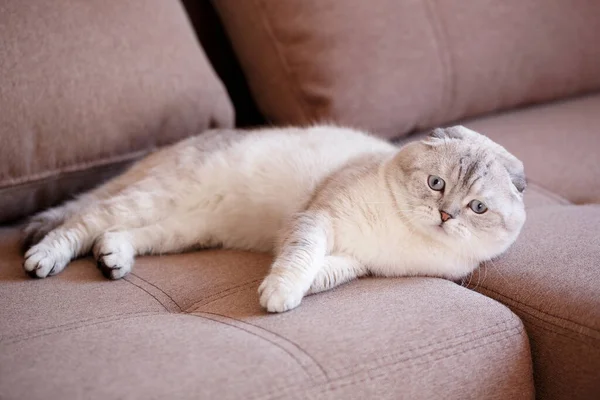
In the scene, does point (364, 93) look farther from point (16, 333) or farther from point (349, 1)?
point (16, 333)

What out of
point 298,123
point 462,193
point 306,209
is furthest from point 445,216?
point 298,123

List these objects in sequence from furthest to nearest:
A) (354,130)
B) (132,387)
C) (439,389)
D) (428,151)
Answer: (354,130) → (428,151) → (439,389) → (132,387)

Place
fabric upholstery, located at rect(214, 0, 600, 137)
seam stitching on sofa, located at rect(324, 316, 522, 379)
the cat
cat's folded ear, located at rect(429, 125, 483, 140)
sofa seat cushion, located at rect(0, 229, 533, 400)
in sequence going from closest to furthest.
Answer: sofa seat cushion, located at rect(0, 229, 533, 400) < seam stitching on sofa, located at rect(324, 316, 522, 379) < the cat < cat's folded ear, located at rect(429, 125, 483, 140) < fabric upholstery, located at rect(214, 0, 600, 137)

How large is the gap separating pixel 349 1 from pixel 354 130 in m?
0.44

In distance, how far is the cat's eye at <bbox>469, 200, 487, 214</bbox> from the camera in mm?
1590

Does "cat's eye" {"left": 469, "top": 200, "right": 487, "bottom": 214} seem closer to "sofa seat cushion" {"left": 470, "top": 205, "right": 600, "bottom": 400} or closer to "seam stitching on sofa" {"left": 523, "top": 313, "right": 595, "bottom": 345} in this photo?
"sofa seat cushion" {"left": 470, "top": 205, "right": 600, "bottom": 400}

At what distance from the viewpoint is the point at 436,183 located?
5.31 ft

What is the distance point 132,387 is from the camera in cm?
109

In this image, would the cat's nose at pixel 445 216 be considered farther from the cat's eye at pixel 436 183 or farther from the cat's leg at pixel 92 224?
the cat's leg at pixel 92 224

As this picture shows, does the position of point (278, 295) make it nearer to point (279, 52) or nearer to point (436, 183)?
point (436, 183)

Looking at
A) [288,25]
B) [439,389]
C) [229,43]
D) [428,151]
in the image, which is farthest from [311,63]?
[439,389]

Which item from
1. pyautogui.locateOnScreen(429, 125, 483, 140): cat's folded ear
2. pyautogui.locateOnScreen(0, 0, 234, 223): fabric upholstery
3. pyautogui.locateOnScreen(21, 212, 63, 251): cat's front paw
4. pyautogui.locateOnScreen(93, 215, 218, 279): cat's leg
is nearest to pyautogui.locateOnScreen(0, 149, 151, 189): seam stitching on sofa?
pyautogui.locateOnScreen(0, 0, 234, 223): fabric upholstery

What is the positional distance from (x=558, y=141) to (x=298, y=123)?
99 cm

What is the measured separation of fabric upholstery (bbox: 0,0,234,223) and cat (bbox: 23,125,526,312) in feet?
0.27
